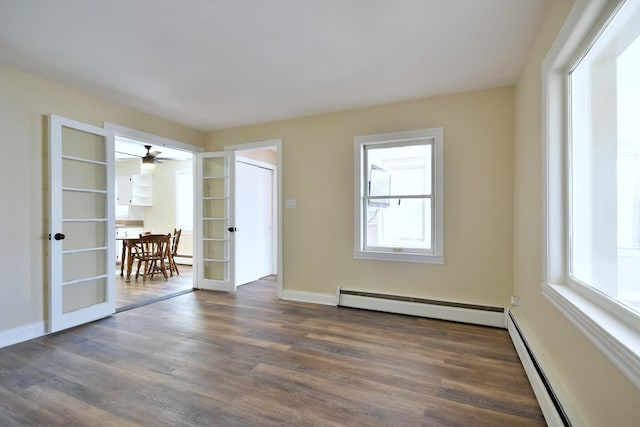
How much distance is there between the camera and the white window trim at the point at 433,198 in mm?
3354

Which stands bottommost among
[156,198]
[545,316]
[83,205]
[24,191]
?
[545,316]

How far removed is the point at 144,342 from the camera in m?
2.73

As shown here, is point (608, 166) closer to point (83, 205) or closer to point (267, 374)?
point (267, 374)

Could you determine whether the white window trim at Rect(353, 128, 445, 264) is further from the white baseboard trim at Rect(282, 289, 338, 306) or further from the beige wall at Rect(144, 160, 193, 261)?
the beige wall at Rect(144, 160, 193, 261)

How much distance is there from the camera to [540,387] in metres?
1.80

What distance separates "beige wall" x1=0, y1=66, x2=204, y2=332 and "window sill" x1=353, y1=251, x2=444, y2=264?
3290 mm

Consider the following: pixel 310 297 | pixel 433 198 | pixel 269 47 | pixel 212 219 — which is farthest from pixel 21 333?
pixel 433 198

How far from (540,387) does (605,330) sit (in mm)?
955

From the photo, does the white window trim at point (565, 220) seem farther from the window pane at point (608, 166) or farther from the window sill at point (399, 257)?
the window sill at point (399, 257)

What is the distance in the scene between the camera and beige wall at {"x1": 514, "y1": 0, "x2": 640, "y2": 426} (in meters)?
1.12

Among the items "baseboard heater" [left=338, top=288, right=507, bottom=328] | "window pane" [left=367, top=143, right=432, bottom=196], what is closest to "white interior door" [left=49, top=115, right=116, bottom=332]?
"baseboard heater" [left=338, top=288, right=507, bottom=328]

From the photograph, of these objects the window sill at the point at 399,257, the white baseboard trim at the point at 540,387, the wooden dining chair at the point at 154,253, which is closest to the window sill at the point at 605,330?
the white baseboard trim at the point at 540,387

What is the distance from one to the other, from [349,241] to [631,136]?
2.85 meters

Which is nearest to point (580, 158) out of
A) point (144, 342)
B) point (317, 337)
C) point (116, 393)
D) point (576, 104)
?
point (576, 104)
